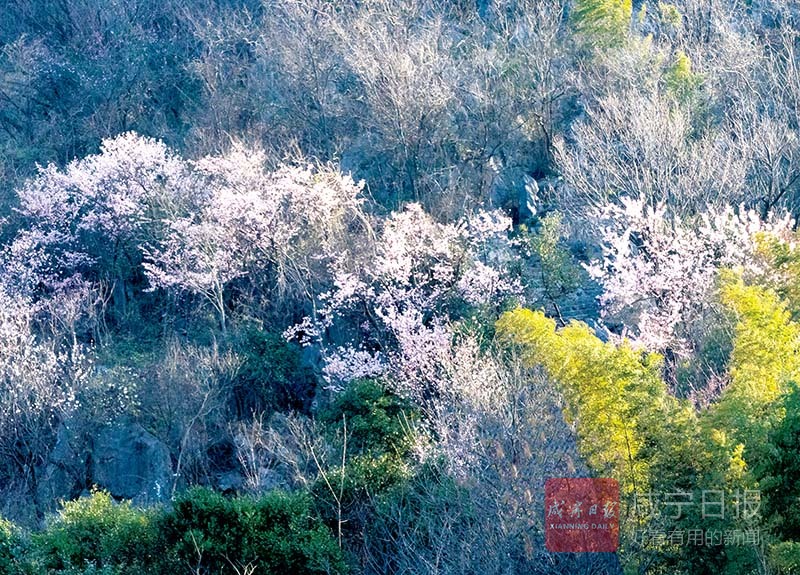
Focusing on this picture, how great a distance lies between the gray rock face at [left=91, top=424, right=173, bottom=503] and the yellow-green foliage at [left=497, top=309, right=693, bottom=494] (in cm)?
1033

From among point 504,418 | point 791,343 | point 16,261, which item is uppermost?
point 16,261

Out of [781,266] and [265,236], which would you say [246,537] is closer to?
[265,236]

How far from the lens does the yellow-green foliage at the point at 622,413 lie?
12.7 meters

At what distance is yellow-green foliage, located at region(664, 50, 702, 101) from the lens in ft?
81.6

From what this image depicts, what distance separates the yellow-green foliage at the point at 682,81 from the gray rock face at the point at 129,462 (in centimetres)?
1471

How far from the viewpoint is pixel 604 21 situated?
28078mm

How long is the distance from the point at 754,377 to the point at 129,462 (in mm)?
12821

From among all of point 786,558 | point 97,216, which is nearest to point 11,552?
point 786,558

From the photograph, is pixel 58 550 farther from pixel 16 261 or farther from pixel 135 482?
pixel 16 261

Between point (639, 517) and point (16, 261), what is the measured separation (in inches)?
761

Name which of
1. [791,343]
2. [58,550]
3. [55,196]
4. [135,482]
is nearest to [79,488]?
[135,482]

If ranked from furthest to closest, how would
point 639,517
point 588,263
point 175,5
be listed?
point 175,5
point 588,263
point 639,517

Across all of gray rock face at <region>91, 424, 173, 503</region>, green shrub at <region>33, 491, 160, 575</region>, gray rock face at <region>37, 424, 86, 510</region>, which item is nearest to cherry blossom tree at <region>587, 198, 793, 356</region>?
gray rock face at <region>91, 424, 173, 503</region>

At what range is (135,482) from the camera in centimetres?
2069
